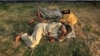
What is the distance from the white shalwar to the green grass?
139 mm

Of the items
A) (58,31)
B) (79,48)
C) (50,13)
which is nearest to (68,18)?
(58,31)

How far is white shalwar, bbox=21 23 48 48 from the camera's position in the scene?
8.64 meters

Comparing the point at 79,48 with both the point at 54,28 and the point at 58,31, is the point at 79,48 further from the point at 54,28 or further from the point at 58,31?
the point at 54,28

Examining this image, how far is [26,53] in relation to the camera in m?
8.39

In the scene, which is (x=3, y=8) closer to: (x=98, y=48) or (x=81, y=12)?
(x=81, y=12)

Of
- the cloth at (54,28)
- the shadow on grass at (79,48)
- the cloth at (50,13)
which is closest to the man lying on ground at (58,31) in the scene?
the cloth at (54,28)

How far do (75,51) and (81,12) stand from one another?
228cm

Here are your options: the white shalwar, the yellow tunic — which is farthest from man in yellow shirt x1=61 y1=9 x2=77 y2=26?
the white shalwar

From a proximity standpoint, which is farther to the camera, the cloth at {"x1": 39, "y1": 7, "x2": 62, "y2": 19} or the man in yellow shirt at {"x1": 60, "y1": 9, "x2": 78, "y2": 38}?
the cloth at {"x1": 39, "y1": 7, "x2": 62, "y2": 19}

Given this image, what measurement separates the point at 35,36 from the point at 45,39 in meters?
0.34

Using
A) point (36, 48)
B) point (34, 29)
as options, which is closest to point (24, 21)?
point (34, 29)

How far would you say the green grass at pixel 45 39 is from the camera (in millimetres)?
8430

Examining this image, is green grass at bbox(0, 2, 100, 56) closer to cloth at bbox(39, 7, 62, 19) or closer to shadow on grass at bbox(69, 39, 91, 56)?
shadow on grass at bbox(69, 39, 91, 56)

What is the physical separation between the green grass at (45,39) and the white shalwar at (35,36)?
14cm
